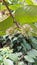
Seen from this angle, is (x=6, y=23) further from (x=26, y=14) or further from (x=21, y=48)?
(x=21, y=48)

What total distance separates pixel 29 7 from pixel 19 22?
25mm

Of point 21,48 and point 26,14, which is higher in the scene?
point 26,14

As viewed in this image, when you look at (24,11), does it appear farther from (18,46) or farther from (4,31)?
(18,46)

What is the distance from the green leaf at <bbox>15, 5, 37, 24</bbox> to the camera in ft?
0.75

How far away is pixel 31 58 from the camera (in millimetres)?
1928

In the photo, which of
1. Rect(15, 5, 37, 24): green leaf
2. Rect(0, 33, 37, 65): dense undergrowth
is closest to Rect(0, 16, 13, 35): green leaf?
Rect(15, 5, 37, 24): green leaf

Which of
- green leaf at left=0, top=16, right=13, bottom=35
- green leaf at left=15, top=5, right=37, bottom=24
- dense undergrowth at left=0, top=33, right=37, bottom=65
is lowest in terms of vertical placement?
dense undergrowth at left=0, top=33, right=37, bottom=65

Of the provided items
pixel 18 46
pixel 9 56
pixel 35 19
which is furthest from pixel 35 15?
pixel 18 46

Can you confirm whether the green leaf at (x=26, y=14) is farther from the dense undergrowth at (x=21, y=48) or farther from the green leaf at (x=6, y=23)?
the dense undergrowth at (x=21, y=48)

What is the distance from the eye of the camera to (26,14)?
236 millimetres

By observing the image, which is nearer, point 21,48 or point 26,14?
point 26,14

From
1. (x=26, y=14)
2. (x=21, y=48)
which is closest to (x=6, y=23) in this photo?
(x=26, y=14)

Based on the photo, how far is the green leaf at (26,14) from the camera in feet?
0.75

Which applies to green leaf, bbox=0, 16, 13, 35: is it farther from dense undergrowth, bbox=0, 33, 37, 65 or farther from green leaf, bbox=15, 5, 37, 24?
dense undergrowth, bbox=0, 33, 37, 65
